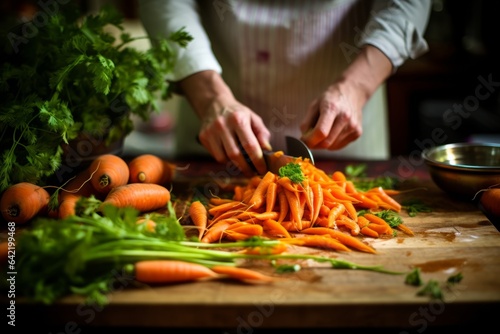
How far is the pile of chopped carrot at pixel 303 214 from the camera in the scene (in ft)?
5.63

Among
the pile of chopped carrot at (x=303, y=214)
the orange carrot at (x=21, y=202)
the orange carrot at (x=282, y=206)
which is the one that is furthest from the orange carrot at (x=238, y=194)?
the orange carrot at (x=21, y=202)

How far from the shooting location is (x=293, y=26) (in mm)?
2588

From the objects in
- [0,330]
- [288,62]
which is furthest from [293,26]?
[0,330]

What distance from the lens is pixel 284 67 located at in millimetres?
2695

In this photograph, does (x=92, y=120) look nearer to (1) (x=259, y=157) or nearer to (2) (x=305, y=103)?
(1) (x=259, y=157)

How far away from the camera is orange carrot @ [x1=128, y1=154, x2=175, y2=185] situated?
209cm

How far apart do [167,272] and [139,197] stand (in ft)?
1.86

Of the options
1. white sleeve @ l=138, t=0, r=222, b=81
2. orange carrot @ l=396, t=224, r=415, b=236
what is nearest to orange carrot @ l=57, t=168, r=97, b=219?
white sleeve @ l=138, t=0, r=222, b=81

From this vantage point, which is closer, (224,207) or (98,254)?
(98,254)

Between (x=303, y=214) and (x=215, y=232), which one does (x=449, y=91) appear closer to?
(x=303, y=214)

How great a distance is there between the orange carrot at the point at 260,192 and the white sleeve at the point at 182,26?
74 centimetres

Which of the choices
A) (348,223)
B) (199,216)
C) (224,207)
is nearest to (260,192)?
(224,207)

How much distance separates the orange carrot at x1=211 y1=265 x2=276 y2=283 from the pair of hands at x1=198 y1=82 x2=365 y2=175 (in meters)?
0.72

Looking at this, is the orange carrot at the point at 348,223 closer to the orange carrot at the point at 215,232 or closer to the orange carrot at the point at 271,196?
the orange carrot at the point at 271,196
